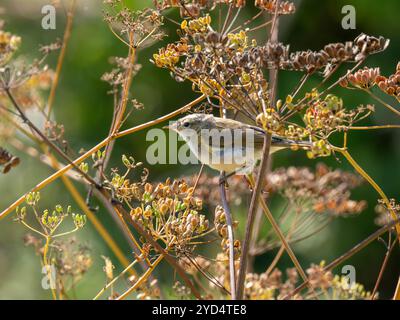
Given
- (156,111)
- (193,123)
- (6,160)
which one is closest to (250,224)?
(6,160)

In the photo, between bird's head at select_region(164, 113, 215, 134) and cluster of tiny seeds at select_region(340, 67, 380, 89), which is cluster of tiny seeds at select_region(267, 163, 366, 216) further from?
cluster of tiny seeds at select_region(340, 67, 380, 89)

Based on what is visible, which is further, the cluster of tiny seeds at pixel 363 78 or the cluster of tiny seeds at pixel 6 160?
the cluster of tiny seeds at pixel 363 78

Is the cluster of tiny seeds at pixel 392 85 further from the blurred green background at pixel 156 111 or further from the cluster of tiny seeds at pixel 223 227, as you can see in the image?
the blurred green background at pixel 156 111

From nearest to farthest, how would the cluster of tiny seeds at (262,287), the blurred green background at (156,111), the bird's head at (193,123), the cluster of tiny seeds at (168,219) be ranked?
the cluster of tiny seeds at (168,219) < the cluster of tiny seeds at (262,287) < the bird's head at (193,123) < the blurred green background at (156,111)

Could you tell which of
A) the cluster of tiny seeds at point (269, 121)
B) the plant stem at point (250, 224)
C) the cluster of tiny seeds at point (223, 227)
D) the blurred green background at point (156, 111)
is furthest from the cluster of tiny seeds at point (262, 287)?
the blurred green background at point (156, 111)

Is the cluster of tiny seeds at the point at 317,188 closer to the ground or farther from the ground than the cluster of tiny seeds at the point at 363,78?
closer to the ground

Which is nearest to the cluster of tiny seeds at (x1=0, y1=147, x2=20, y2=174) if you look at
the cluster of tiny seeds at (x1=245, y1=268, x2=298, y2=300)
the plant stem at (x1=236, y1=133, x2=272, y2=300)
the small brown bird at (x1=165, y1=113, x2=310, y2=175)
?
the plant stem at (x1=236, y1=133, x2=272, y2=300)
